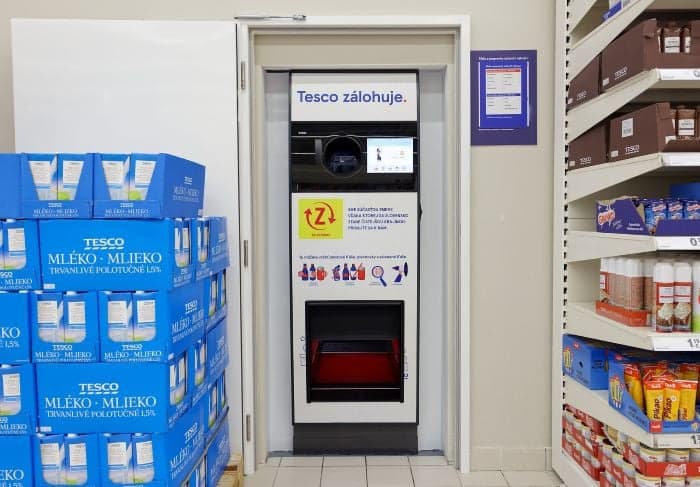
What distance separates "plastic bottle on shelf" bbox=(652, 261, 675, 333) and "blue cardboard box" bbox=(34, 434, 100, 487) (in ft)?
6.61

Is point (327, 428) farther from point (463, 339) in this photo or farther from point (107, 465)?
point (107, 465)

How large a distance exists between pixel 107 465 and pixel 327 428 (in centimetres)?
137

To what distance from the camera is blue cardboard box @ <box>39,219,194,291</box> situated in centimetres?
187

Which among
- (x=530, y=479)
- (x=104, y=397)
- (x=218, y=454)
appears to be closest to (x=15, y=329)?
(x=104, y=397)

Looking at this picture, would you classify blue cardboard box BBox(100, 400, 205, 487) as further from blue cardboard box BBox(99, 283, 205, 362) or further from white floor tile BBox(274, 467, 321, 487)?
white floor tile BBox(274, 467, 321, 487)

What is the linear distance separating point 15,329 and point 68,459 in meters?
0.48

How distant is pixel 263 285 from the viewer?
2980 millimetres

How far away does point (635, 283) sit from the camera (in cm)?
206

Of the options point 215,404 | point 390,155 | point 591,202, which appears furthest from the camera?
point 390,155

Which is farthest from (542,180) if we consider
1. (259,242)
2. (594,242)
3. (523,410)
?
(259,242)

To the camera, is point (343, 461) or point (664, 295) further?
point (343, 461)

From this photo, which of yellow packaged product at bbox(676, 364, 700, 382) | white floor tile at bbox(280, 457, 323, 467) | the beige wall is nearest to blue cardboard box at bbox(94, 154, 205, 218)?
the beige wall

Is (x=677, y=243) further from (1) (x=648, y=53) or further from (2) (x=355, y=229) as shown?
(2) (x=355, y=229)

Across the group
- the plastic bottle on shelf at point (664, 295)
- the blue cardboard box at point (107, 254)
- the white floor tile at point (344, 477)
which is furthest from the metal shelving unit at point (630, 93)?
the white floor tile at point (344, 477)
